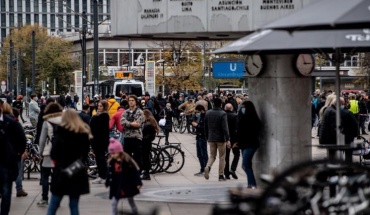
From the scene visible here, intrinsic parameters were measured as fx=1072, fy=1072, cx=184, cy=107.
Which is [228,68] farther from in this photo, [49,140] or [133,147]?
[49,140]

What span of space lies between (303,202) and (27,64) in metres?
101

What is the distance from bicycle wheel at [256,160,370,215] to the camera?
7965mm

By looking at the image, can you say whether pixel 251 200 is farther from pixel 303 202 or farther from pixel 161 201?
pixel 161 201

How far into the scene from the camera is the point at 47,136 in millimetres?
16172

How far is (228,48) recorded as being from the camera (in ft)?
48.5

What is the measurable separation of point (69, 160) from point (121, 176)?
72 cm

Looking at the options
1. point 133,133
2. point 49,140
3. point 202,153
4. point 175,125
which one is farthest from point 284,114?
point 175,125

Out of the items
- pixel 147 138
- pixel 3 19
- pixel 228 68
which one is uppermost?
pixel 3 19

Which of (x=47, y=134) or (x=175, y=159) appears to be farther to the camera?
(x=175, y=159)

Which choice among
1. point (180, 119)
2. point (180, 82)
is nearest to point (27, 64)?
point (180, 82)

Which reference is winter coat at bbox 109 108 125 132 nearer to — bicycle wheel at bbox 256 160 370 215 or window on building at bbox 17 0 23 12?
bicycle wheel at bbox 256 160 370 215

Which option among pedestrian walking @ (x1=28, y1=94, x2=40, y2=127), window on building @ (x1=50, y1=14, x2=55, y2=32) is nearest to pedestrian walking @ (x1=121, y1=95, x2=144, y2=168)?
pedestrian walking @ (x1=28, y1=94, x2=40, y2=127)

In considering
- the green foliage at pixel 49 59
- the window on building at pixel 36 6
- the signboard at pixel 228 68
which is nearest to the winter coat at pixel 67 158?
the signboard at pixel 228 68

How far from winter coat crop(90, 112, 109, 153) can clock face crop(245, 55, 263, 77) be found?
173 inches
